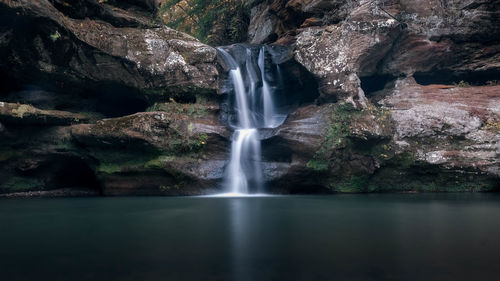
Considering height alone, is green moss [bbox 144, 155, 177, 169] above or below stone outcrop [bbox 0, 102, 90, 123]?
below

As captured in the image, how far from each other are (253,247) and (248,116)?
9109 mm

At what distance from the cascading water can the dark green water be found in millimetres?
5033

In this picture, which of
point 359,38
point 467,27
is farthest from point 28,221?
point 467,27

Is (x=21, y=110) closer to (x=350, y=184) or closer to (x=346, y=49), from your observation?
(x=350, y=184)

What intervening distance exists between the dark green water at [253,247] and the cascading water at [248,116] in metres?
5.03

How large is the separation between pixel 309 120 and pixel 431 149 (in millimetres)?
4139

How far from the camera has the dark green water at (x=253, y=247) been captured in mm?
2363

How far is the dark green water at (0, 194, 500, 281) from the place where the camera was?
2363 mm

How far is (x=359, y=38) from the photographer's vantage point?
11469 mm

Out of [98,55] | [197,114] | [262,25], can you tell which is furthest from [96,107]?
[262,25]

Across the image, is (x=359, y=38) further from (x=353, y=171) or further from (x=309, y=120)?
(x=353, y=171)

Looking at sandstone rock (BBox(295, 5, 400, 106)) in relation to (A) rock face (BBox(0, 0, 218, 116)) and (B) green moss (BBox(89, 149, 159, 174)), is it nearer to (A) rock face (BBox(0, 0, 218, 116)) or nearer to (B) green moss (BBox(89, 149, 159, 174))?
(A) rock face (BBox(0, 0, 218, 116))

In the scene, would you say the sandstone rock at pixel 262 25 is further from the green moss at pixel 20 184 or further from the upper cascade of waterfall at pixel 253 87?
the green moss at pixel 20 184

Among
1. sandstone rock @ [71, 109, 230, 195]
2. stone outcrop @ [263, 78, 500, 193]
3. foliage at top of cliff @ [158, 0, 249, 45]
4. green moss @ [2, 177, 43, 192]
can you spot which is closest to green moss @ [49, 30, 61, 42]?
sandstone rock @ [71, 109, 230, 195]
